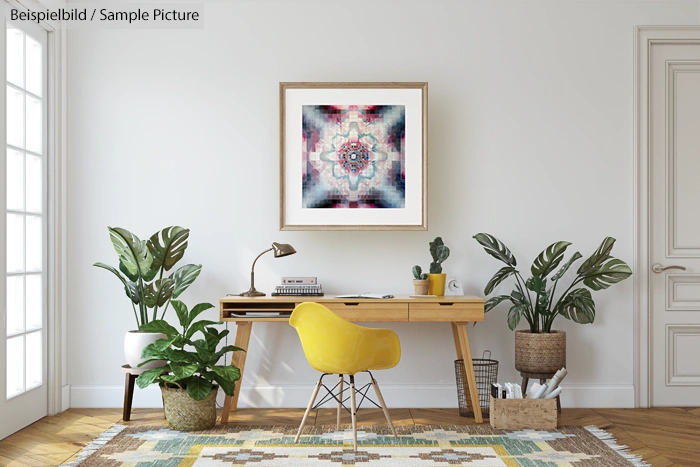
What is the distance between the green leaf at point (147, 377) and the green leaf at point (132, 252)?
2.08 ft

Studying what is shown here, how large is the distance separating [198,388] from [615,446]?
6.97ft

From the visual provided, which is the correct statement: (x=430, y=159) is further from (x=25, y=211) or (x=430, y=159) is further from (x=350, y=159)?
(x=25, y=211)

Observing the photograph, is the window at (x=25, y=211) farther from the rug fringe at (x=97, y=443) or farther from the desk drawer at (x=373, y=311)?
the desk drawer at (x=373, y=311)

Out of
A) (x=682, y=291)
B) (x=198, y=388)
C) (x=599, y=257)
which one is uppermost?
(x=599, y=257)

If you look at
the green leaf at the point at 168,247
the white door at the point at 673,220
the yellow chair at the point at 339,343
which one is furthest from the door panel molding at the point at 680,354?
the green leaf at the point at 168,247

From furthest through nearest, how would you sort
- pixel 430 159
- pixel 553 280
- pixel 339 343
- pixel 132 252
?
pixel 430 159, pixel 553 280, pixel 132 252, pixel 339 343

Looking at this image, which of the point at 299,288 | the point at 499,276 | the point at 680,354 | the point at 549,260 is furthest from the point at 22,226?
the point at 680,354

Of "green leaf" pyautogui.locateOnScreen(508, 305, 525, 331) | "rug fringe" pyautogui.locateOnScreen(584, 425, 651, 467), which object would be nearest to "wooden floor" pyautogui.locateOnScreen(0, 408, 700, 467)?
"rug fringe" pyautogui.locateOnScreen(584, 425, 651, 467)

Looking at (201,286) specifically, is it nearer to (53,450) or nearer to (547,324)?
(53,450)

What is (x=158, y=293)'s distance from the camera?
4074 millimetres

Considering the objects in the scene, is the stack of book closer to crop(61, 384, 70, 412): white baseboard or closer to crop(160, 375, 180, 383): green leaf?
crop(160, 375, 180, 383): green leaf

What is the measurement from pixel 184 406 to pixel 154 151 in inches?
65.1

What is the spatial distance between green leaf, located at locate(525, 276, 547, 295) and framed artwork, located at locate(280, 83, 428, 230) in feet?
2.45

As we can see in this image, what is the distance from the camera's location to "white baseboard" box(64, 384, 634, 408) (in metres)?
4.38
